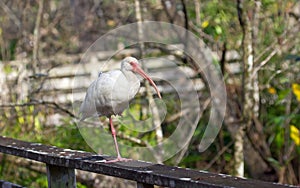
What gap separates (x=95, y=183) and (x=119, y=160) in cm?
358

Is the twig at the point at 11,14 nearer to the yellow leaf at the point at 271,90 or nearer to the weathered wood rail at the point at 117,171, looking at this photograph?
the yellow leaf at the point at 271,90

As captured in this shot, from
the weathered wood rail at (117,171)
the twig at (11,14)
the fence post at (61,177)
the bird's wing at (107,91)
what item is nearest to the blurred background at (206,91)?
the twig at (11,14)

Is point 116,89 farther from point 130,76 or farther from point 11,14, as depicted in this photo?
point 11,14

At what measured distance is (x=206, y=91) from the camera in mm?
7828

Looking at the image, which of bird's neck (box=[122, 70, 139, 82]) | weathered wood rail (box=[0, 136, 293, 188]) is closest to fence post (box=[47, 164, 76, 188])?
weathered wood rail (box=[0, 136, 293, 188])

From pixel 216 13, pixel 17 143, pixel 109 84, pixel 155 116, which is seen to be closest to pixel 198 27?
pixel 216 13

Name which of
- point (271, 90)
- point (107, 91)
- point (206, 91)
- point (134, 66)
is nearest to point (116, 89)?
point (107, 91)

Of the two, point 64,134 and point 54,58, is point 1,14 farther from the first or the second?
point 64,134

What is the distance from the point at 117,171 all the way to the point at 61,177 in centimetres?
66

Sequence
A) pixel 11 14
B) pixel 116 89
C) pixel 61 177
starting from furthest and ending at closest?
pixel 11 14 → pixel 61 177 → pixel 116 89

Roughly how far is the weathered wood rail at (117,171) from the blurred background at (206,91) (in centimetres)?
182

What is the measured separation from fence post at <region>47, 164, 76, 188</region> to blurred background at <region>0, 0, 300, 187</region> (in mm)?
2010

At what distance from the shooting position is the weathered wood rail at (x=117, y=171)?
2.46m

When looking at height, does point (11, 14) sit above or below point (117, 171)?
above
